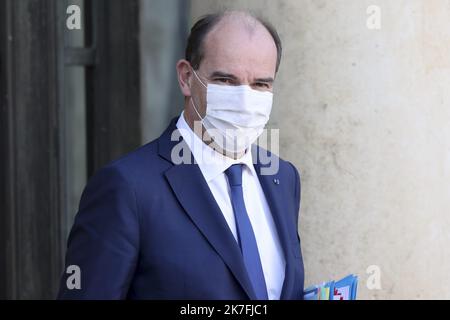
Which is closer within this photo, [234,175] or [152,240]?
[152,240]

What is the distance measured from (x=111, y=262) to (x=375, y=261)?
1351 millimetres

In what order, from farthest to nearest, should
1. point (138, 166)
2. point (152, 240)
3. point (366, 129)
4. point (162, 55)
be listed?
1. point (162, 55)
2. point (366, 129)
3. point (138, 166)
4. point (152, 240)

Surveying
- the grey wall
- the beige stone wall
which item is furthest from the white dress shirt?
the grey wall

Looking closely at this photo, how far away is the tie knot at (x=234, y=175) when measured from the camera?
9.40 feet

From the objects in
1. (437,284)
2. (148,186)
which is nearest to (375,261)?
(437,284)

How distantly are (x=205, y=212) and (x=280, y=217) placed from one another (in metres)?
0.27

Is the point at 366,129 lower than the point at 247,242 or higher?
higher

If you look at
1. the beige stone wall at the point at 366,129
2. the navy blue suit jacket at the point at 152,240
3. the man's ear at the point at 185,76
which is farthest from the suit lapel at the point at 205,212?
the beige stone wall at the point at 366,129

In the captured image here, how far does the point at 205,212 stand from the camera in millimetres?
2760

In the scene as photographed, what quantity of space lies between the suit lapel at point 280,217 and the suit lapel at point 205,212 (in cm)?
14

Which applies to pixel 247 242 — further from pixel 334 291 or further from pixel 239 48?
pixel 239 48

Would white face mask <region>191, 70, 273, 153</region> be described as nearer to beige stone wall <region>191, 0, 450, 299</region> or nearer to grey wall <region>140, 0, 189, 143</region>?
beige stone wall <region>191, 0, 450, 299</region>

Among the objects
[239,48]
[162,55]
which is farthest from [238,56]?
[162,55]

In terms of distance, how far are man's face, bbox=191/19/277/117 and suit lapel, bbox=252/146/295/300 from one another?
278 millimetres
